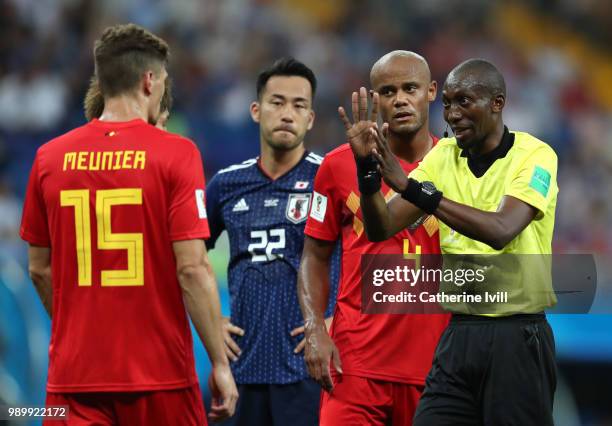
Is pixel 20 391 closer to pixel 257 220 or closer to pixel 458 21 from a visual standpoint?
pixel 257 220

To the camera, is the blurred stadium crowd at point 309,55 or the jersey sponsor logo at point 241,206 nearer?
the jersey sponsor logo at point 241,206

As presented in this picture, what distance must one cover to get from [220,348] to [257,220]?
5.98ft

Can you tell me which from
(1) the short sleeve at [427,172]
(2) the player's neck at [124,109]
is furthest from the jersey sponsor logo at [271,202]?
(2) the player's neck at [124,109]

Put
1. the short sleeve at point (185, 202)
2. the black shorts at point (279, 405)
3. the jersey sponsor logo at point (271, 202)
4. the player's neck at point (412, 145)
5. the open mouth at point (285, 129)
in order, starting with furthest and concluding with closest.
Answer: the open mouth at point (285, 129) → the jersey sponsor logo at point (271, 202) → the black shorts at point (279, 405) → the player's neck at point (412, 145) → the short sleeve at point (185, 202)

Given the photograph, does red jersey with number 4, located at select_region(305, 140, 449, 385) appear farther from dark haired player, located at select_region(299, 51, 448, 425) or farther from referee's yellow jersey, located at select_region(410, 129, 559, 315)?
referee's yellow jersey, located at select_region(410, 129, 559, 315)

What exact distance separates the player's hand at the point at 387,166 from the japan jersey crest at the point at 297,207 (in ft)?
5.84

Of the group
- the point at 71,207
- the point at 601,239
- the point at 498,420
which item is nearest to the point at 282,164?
the point at 71,207

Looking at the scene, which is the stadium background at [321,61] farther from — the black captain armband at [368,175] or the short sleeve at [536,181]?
the black captain armband at [368,175]

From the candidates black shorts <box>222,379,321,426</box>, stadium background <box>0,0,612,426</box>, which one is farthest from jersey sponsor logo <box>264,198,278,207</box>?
stadium background <box>0,0,612,426</box>

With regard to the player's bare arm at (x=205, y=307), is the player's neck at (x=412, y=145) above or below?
above

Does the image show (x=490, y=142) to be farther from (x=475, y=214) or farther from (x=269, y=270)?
(x=269, y=270)

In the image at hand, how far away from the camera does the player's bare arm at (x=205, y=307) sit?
4082 millimetres

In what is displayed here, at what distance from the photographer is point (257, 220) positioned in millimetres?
5887

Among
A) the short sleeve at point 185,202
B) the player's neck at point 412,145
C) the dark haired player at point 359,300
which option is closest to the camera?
the short sleeve at point 185,202
